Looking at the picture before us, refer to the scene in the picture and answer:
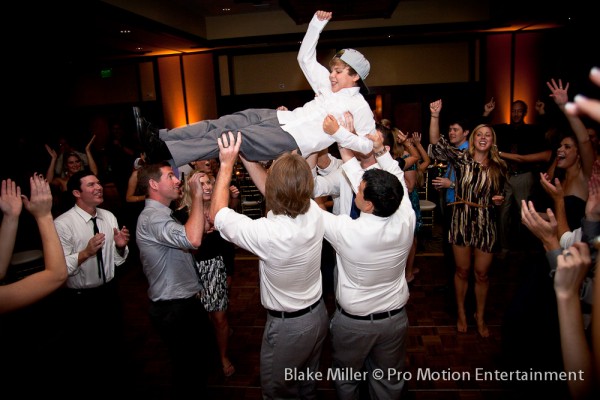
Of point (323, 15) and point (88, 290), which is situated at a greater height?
point (323, 15)

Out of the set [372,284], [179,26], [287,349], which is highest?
[179,26]

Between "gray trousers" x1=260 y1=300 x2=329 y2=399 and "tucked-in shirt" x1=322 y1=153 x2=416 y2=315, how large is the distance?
224 millimetres

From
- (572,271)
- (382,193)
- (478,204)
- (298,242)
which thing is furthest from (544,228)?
(478,204)

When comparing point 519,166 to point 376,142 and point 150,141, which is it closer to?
point 376,142

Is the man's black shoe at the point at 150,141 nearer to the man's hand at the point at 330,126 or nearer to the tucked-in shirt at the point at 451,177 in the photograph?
the man's hand at the point at 330,126

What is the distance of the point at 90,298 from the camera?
2.92 metres

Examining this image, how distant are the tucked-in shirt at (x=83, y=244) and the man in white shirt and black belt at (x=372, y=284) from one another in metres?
1.76

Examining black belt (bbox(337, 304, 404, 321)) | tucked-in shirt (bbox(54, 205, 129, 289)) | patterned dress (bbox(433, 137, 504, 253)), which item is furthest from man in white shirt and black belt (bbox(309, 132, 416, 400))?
tucked-in shirt (bbox(54, 205, 129, 289))

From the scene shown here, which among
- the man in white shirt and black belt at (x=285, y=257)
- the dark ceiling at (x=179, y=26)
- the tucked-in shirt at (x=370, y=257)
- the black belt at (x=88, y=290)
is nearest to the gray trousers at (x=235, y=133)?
the man in white shirt and black belt at (x=285, y=257)

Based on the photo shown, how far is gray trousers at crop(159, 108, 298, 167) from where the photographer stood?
228 centimetres

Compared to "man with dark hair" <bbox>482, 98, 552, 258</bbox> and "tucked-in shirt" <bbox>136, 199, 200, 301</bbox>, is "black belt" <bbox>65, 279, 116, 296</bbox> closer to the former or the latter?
"tucked-in shirt" <bbox>136, 199, 200, 301</bbox>

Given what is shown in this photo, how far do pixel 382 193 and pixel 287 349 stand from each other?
3.07 ft

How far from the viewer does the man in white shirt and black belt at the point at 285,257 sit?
6.46 feet

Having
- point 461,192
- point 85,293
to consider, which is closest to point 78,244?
point 85,293
